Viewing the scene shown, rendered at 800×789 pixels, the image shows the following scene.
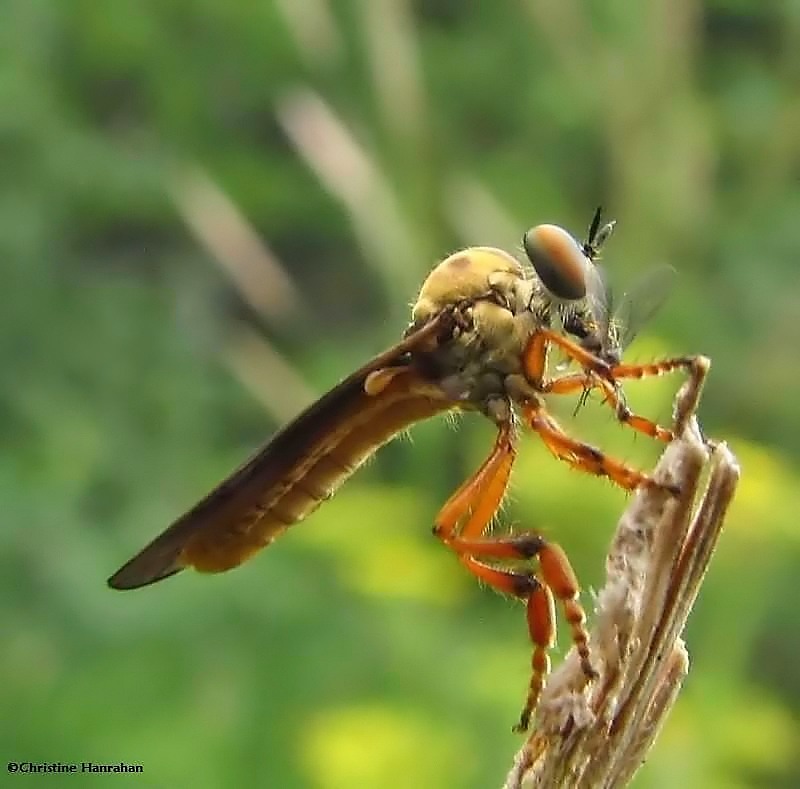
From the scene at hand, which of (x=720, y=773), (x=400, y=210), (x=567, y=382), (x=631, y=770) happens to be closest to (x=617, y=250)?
(x=400, y=210)

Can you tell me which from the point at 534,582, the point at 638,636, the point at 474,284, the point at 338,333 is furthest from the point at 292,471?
the point at 338,333

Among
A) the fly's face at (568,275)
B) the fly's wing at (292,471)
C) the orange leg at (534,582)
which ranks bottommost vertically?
the orange leg at (534,582)

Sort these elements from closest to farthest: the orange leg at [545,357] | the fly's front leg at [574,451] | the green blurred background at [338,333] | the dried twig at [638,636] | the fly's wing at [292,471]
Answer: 1. the dried twig at [638,636]
2. the fly's front leg at [574,451]
3. the orange leg at [545,357]
4. the fly's wing at [292,471]
5. the green blurred background at [338,333]

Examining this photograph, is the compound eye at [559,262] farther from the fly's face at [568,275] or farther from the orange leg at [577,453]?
the orange leg at [577,453]

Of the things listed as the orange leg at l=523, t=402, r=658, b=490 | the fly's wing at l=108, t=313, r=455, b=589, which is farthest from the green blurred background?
the fly's wing at l=108, t=313, r=455, b=589

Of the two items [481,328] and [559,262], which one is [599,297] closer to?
[559,262]

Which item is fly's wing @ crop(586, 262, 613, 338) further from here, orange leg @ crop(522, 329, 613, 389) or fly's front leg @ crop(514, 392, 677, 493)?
fly's front leg @ crop(514, 392, 677, 493)

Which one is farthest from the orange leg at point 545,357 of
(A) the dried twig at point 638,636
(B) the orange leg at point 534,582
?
(A) the dried twig at point 638,636
